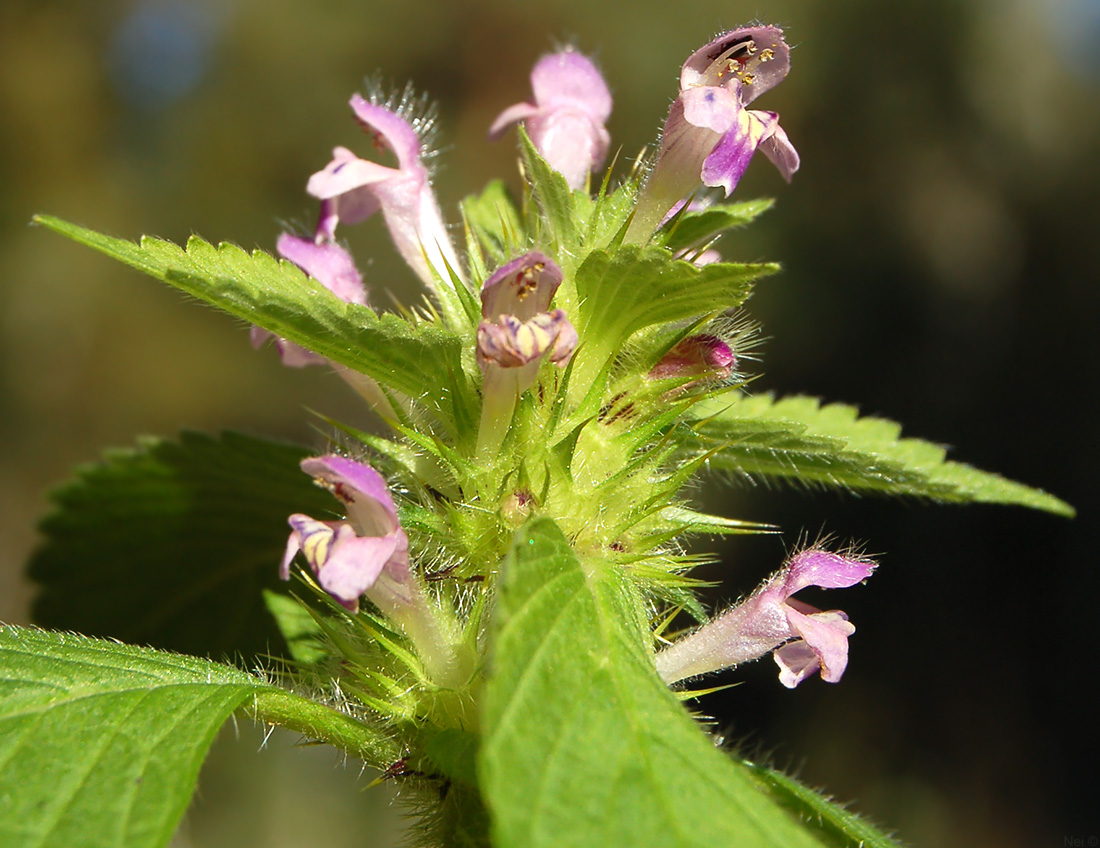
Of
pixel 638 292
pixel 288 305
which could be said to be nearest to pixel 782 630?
pixel 638 292

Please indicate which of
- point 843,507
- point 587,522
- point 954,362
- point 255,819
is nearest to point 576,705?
point 587,522

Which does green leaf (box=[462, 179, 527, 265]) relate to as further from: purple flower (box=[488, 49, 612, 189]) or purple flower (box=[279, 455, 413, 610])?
purple flower (box=[279, 455, 413, 610])

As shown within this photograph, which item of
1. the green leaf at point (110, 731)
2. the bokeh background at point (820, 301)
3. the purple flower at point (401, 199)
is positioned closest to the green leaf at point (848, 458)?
the purple flower at point (401, 199)

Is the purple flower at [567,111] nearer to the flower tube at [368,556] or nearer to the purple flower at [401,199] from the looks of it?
the purple flower at [401,199]

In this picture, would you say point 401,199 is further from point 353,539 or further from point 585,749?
point 585,749

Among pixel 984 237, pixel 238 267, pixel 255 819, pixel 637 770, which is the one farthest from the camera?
pixel 984 237

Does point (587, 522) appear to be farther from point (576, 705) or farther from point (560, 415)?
point (576, 705)
